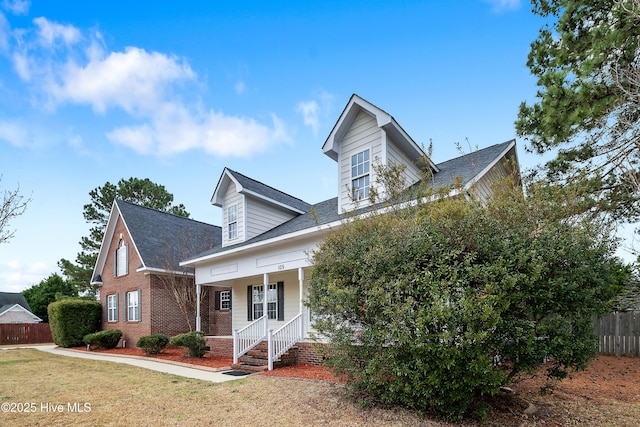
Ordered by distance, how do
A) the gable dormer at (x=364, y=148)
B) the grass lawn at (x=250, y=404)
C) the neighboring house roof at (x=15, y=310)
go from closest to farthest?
the grass lawn at (x=250, y=404) < the gable dormer at (x=364, y=148) < the neighboring house roof at (x=15, y=310)

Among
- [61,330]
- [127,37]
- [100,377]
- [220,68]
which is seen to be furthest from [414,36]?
[61,330]

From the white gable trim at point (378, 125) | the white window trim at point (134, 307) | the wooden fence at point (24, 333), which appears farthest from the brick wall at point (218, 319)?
the wooden fence at point (24, 333)

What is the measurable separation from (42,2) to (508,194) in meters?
13.6

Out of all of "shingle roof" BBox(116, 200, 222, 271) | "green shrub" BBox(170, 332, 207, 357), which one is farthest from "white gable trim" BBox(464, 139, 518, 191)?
"shingle roof" BBox(116, 200, 222, 271)

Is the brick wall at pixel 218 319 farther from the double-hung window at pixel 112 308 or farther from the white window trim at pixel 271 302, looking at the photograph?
the double-hung window at pixel 112 308

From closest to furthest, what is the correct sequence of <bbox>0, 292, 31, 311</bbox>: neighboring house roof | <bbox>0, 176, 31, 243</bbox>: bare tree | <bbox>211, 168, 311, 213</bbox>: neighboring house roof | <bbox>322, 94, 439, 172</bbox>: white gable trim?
<bbox>322, 94, 439, 172</bbox>: white gable trim
<bbox>0, 176, 31, 243</bbox>: bare tree
<bbox>211, 168, 311, 213</bbox>: neighboring house roof
<bbox>0, 292, 31, 311</bbox>: neighboring house roof

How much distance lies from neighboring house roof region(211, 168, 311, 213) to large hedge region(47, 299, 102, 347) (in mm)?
11441

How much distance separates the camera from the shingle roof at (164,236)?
19.6m

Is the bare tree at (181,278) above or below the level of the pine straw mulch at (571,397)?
above

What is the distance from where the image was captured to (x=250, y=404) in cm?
675

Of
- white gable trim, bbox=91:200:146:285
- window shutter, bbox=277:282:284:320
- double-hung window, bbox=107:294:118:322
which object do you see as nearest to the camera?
window shutter, bbox=277:282:284:320

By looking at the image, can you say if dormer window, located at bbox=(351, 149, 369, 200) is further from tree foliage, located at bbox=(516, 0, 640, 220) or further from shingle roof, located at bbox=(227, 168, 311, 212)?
shingle roof, located at bbox=(227, 168, 311, 212)

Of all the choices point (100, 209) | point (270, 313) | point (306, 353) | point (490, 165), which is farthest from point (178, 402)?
point (100, 209)

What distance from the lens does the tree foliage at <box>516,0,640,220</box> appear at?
8086mm
